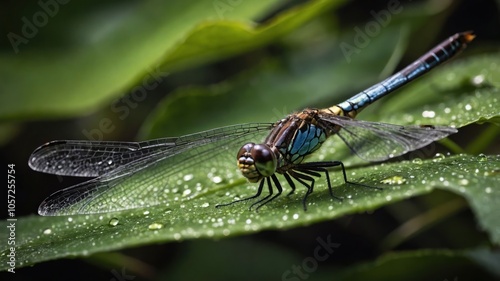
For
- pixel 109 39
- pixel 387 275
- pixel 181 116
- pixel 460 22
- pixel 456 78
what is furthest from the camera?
pixel 460 22

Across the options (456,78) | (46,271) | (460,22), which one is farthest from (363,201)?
(460,22)

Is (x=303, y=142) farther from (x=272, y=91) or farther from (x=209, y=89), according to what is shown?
(x=209, y=89)

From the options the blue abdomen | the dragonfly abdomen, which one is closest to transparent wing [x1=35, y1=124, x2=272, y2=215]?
the blue abdomen

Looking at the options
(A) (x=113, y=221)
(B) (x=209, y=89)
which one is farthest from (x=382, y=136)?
(B) (x=209, y=89)

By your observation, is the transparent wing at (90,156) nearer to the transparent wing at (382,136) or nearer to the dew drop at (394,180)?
the transparent wing at (382,136)

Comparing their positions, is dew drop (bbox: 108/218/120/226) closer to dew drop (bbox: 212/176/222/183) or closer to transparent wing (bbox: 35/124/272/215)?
transparent wing (bbox: 35/124/272/215)

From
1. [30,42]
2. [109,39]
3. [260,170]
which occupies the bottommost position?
[260,170]

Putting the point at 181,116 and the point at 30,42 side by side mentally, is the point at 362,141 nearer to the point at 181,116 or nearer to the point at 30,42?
the point at 181,116
